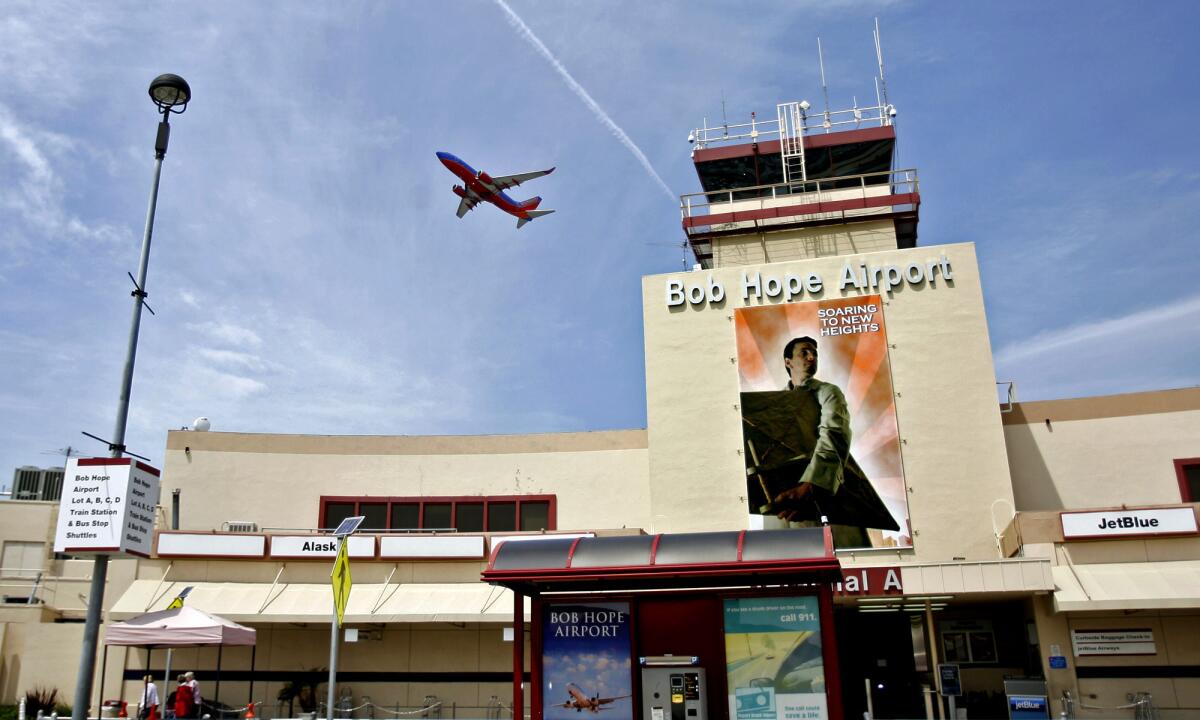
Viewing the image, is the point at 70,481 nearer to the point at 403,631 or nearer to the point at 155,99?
the point at 155,99

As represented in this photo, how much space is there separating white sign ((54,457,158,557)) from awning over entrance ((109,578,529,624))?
14947 mm

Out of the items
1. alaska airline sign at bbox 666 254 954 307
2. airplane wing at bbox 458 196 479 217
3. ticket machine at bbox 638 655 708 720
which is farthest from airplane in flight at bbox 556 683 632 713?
airplane wing at bbox 458 196 479 217

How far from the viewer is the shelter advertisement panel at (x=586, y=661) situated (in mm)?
17891

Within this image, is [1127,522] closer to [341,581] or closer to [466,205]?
[341,581]

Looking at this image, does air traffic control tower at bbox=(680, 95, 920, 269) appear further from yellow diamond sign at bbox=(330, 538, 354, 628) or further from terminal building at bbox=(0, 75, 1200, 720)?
yellow diamond sign at bbox=(330, 538, 354, 628)

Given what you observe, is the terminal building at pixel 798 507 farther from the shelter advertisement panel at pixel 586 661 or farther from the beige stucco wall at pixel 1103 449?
the shelter advertisement panel at pixel 586 661

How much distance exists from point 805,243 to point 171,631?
75.7ft

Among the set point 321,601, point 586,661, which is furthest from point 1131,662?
point 321,601

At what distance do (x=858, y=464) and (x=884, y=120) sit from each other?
47.7ft

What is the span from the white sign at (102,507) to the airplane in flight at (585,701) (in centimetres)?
836

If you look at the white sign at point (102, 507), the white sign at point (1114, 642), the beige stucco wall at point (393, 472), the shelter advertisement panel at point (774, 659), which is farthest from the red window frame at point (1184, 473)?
the white sign at point (102, 507)

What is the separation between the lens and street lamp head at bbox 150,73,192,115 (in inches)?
564

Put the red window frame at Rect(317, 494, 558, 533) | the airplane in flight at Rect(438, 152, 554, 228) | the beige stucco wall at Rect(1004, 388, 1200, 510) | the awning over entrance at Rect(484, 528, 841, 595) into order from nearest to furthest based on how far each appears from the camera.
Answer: the awning over entrance at Rect(484, 528, 841, 595) → the beige stucco wall at Rect(1004, 388, 1200, 510) → the red window frame at Rect(317, 494, 558, 533) → the airplane in flight at Rect(438, 152, 554, 228)

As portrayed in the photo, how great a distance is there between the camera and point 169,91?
14.4m
